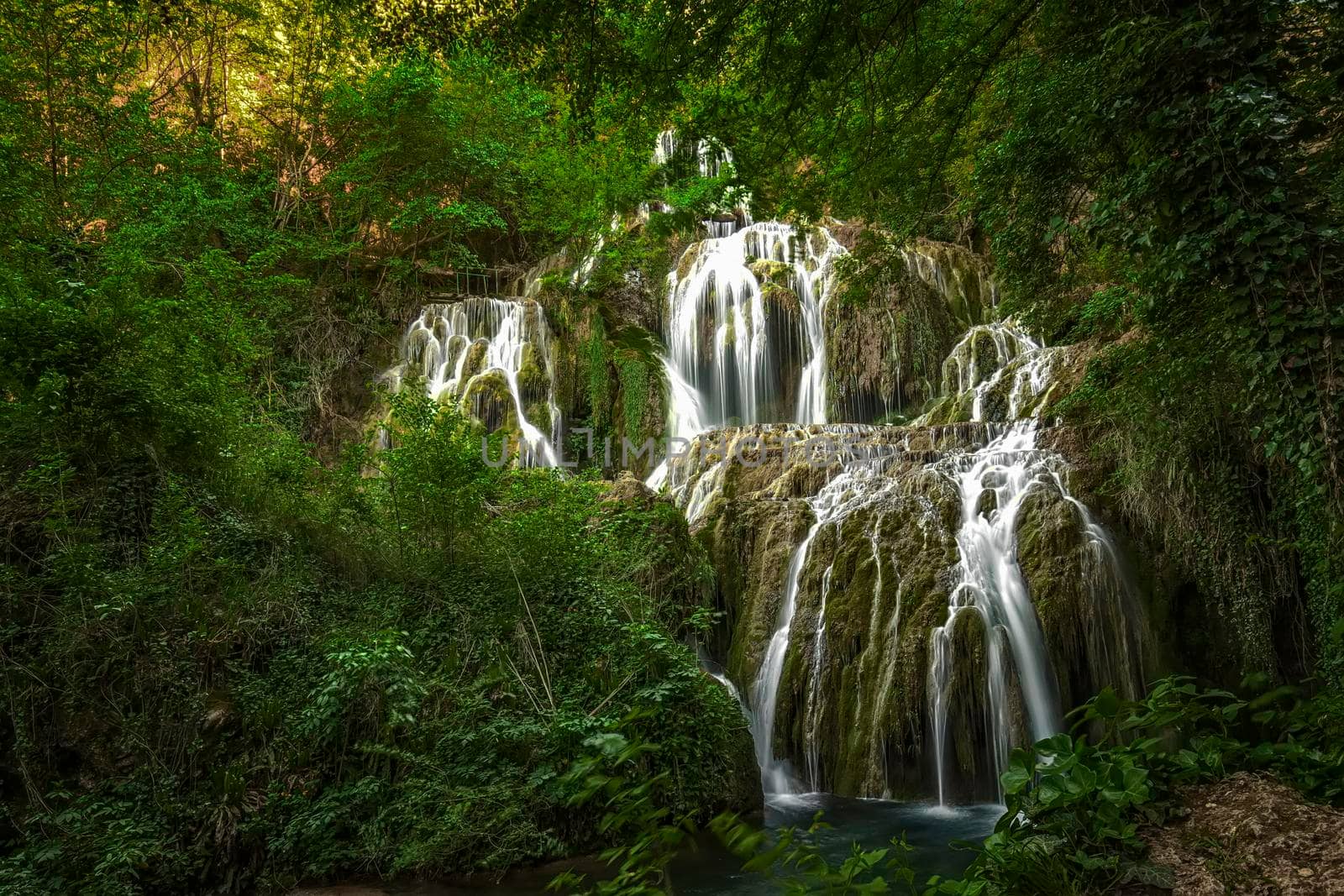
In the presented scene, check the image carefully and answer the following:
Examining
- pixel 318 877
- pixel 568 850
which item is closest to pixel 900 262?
pixel 568 850

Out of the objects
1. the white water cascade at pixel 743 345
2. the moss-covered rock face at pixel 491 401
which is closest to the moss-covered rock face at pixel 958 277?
the white water cascade at pixel 743 345

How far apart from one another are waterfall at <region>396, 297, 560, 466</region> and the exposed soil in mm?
13355

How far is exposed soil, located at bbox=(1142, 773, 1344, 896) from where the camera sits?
2.18 meters

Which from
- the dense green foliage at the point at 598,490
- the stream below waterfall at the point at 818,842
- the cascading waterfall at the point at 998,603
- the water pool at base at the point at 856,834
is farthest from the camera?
the cascading waterfall at the point at 998,603

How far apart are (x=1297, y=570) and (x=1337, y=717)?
6643 millimetres

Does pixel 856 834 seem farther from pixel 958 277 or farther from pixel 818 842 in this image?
pixel 958 277

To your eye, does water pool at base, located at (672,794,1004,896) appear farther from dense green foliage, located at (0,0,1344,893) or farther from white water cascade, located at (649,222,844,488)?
white water cascade, located at (649,222,844,488)

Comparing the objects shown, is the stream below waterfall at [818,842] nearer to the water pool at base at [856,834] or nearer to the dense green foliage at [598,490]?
the water pool at base at [856,834]

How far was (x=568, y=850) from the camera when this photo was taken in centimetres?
564

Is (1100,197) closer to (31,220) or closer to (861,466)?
(861,466)

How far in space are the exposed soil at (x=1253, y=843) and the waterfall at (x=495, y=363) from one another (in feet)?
43.8

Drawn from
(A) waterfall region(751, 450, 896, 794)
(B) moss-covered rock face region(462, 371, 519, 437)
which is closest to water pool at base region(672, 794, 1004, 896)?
(A) waterfall region(751, 450, 896, 794)

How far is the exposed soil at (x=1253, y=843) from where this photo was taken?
2176mm

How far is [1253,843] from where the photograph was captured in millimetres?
2307
